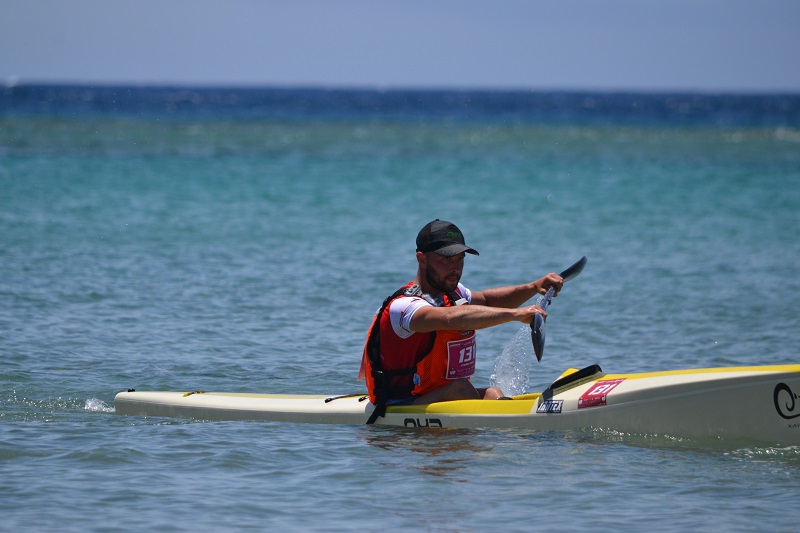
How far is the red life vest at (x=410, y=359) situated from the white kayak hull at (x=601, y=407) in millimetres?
127

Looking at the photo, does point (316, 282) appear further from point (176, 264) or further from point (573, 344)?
point (573, 344)

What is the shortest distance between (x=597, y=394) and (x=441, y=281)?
3.55ft

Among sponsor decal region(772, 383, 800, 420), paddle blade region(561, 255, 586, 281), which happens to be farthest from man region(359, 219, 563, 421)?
sponsor decal region(772, 383, 800, 420)

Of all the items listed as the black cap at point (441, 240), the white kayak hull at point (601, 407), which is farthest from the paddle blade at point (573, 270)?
the black cap at point (441, 240)

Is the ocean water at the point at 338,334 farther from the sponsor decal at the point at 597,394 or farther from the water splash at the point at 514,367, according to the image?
the sponsor decal at the point at 597,394

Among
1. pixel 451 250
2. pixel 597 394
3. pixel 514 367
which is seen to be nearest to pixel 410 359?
pixel 451 250

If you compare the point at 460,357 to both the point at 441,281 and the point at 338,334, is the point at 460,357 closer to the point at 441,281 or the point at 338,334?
the point at 441,281

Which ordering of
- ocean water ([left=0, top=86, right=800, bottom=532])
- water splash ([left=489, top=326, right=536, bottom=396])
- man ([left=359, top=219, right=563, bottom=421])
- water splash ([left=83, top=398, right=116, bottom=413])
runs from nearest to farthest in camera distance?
ocean water ([left=0, top=86, right=800, bottom=532])
man ([left=359, top=219, right=563, bottom=421])
water splash ([left=83, top=398, right=116, bottom=413])
water splash ([left=489, top=326, right=536, bottom=396])

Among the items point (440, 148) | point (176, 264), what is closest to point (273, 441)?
point (176, 264)

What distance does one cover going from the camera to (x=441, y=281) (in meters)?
6.18

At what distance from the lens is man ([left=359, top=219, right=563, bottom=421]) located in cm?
592

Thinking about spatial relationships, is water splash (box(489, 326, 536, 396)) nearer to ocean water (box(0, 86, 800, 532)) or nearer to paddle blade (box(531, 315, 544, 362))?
ocean water (box(0, 86, 800, 532))

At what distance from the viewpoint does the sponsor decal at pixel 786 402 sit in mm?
5750

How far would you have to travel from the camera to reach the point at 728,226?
1777 centimetres
